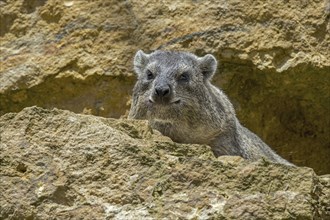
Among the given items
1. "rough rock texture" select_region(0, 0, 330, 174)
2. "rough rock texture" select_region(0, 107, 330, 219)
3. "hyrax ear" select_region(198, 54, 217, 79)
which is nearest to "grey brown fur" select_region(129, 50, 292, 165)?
"hyrax ear" select_region(198, 54, 217, 79)

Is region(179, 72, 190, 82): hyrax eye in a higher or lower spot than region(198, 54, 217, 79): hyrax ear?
lower

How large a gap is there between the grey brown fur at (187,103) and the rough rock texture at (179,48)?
0.61 m

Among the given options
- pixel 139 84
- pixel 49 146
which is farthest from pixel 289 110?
pixel 49 146

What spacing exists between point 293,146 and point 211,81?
1295 millimetres

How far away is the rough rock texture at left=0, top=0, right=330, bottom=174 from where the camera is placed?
8.77m

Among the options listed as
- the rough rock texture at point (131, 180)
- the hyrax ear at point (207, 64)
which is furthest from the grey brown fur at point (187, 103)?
the rough rock texture at point (131, 180)

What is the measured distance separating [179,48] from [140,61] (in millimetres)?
727

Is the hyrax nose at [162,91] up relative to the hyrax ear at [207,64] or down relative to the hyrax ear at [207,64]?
down

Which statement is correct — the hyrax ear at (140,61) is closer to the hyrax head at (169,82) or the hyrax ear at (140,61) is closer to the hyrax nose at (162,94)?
the hyrax head at (169,82)

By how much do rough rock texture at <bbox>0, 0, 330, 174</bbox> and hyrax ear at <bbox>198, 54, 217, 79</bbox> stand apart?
56cm

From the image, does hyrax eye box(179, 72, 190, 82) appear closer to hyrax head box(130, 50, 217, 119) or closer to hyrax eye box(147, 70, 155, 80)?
hyrax head box(130, 50, 217, 119)

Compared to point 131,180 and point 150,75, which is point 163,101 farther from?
point 131,180

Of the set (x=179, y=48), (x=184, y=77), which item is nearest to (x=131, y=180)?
(x=184, y=77)

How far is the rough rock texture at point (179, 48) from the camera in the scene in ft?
28.8
